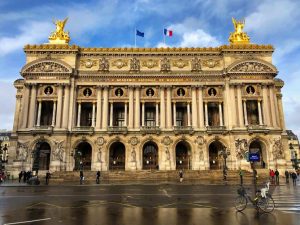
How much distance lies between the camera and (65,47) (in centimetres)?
5597

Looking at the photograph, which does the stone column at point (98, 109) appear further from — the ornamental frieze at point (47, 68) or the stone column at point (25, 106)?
the stone column at point (25, 106)

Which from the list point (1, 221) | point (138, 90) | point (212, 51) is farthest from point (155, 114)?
point (1, 221)

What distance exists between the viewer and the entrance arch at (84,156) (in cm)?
5267

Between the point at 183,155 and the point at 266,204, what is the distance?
132ft

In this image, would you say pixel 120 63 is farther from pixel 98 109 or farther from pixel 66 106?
pixel 66 106

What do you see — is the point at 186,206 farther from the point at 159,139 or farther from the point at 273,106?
the point at 273,106

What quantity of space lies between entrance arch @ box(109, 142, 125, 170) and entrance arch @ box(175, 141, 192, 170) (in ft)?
34.2

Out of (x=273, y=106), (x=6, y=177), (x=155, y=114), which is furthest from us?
(x=155, y=114)

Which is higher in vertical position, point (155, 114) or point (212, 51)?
point (212, 51)

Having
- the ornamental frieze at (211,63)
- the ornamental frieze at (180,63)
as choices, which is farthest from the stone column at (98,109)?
the ornamental frieze at (211,63)

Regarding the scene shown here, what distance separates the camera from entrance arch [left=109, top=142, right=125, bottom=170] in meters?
54.0

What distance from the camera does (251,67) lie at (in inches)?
2189

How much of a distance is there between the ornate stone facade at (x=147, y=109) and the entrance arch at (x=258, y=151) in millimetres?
182

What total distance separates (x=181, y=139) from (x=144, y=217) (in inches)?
1551
